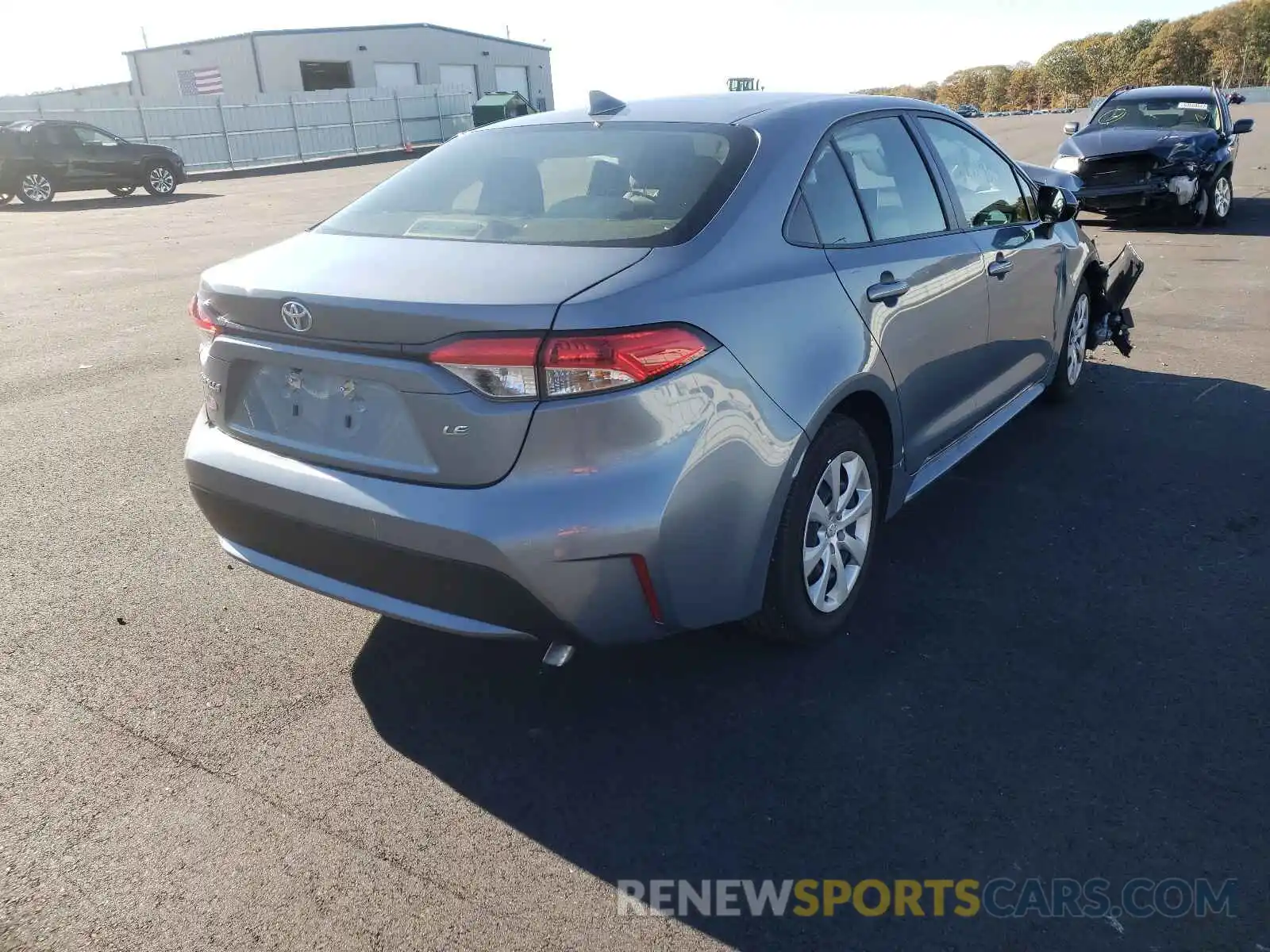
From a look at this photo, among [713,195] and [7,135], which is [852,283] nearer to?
[713,195]

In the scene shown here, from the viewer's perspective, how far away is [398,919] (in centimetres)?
230

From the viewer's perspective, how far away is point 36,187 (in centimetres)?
2173

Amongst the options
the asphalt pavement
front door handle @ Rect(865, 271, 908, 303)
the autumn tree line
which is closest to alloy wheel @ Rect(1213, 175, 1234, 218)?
the asphalt pavement

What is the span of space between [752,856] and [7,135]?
24.2m

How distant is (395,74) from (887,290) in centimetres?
5408

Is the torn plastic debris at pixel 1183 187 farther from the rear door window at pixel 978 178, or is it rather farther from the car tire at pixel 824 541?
the car tire at pixel 824 541

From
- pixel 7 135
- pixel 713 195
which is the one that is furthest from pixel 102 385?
pixel 7 135

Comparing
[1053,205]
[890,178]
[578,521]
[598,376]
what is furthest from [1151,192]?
[578,521]

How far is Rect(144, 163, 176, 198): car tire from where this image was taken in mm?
23047

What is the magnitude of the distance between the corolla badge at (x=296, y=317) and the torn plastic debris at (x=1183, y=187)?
12114 mm

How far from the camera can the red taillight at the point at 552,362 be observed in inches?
96.3

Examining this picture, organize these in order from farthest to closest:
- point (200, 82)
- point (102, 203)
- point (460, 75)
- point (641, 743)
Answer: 1. point (460, 75)
2. point (200, 82)
3. point (102, 203)
4. point (641, 743)

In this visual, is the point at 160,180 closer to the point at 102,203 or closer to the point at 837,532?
the point at 102,203

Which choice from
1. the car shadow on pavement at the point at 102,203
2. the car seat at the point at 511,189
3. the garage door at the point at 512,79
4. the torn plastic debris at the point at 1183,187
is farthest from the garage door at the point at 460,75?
the car seat at the point at 511,189
